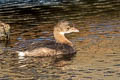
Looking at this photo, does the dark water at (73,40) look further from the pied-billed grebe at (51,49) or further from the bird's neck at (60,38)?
the bird's neck at (60,38)

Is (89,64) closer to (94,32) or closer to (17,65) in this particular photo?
(17,65)

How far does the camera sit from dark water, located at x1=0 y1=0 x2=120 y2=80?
1335cm

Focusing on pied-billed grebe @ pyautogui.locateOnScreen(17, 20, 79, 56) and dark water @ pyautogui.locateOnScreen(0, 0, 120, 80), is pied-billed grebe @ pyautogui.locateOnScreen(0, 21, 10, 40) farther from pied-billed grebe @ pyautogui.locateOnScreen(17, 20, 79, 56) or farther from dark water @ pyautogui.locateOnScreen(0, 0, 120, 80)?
pied-billed grebe @ pyautogui.locateOnScreen(17, 20, 79, 56)

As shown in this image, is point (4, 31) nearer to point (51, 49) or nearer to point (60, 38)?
point (60, 38)

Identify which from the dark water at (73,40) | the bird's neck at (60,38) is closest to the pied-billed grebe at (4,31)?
the dark water at (73,40)

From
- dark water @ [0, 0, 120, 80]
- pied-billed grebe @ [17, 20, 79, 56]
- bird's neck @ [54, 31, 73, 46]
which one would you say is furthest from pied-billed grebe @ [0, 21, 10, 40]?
pied-billed grebe @ [17, 20, 79, 56]

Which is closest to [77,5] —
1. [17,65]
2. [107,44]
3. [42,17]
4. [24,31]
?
[42,17]

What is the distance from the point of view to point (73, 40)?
718 inches

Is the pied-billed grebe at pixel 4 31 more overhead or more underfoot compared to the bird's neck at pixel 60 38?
more underfoot

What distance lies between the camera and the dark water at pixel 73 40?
13352 millimetres

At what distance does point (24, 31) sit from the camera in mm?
21047

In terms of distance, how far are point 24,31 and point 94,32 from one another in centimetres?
365

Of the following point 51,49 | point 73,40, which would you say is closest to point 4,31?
point 73,40

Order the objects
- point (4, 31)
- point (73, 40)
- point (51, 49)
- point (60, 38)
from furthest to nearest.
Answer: point (4, 31) → point (73, 40) → point (60, 38) → point (51, 49)
